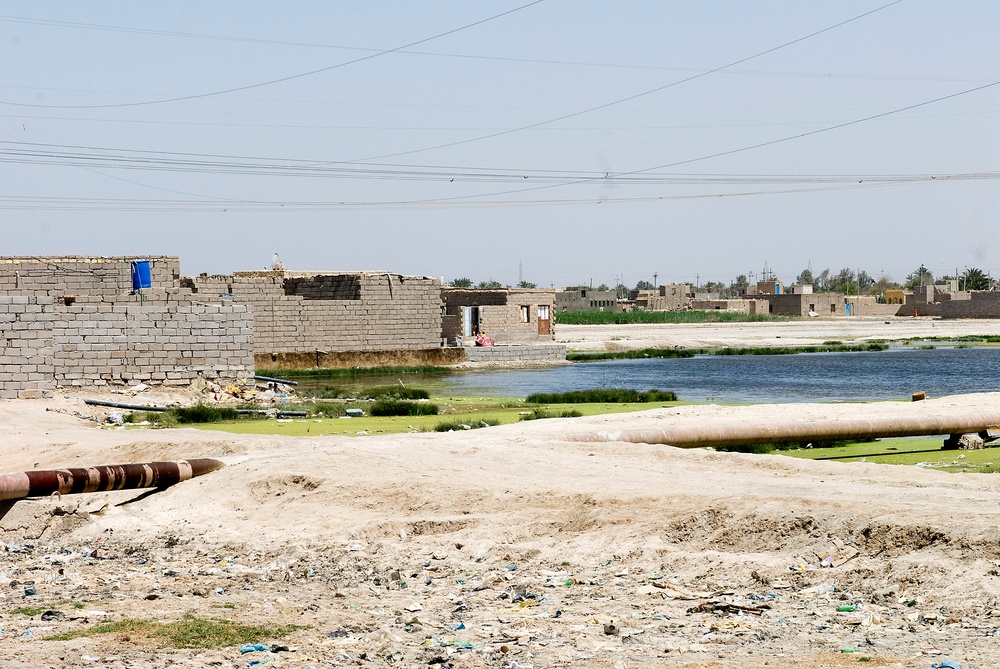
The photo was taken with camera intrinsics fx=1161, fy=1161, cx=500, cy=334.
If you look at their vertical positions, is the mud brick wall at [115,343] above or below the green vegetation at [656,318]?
above

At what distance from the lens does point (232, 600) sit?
9023mm

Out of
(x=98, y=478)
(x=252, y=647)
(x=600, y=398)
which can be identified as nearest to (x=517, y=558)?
(x=252, y=647)

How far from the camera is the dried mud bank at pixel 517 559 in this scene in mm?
7367

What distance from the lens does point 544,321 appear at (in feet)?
171

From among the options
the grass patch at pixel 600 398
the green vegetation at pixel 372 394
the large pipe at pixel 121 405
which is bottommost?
the grass patch at pixel 600 398

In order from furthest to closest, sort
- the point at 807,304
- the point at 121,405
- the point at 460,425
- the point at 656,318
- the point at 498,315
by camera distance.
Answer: the point at 807,304 → the point at 656,318 → the point at 498,315 → the point at 121,405 → the point at 460,425

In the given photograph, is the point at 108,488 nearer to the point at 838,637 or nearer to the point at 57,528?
the point at 57,528

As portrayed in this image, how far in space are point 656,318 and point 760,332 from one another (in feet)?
43.8

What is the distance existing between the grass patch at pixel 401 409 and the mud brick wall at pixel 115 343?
18.6ft

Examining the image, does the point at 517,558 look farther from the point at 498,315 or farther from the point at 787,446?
the point at 498,315

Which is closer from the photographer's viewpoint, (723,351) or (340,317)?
(340,317)

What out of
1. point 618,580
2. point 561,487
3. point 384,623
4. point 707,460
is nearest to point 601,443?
point 707,460

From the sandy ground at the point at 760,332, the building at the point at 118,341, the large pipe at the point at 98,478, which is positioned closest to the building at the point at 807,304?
the sandy ground at the point at 760,332

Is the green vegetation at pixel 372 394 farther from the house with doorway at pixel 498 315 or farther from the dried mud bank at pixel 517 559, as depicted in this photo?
the house with doorway at pixel 498 315
